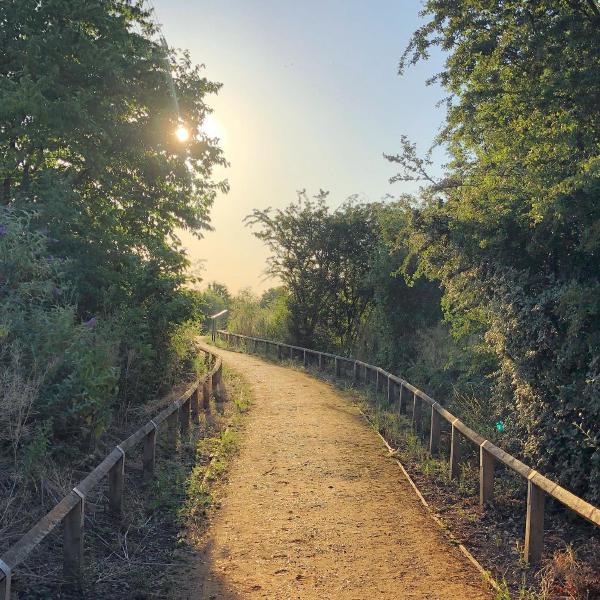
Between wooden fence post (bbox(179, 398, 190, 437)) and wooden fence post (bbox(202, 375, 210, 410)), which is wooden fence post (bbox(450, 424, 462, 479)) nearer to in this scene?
wooden fence post (bbox(179, 398, 190, 437))

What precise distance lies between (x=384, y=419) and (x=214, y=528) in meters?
6.38

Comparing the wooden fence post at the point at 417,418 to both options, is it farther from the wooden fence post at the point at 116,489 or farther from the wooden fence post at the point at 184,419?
the wooden fence post at the point at 116,489

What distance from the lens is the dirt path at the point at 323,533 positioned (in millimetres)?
4703

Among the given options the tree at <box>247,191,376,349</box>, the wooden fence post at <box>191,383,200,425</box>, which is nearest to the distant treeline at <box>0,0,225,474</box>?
the wooden fence post at <box>191,383,200,425</box>

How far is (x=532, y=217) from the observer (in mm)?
7398

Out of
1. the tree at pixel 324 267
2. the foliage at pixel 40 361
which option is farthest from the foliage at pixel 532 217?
the tree at pixel 324 267

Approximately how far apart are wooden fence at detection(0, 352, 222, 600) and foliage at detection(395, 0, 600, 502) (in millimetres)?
4609

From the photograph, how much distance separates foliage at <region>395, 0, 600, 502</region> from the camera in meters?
6.52

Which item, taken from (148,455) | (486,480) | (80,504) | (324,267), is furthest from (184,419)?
(324,267)

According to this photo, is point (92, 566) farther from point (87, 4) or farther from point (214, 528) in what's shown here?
point (87, 4)

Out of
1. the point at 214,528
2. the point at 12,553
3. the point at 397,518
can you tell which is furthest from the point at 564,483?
the point at 12,553

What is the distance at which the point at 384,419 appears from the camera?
463 inches

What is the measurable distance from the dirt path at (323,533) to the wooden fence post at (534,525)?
56 cm

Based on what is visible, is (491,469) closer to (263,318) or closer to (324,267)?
(324,267)
